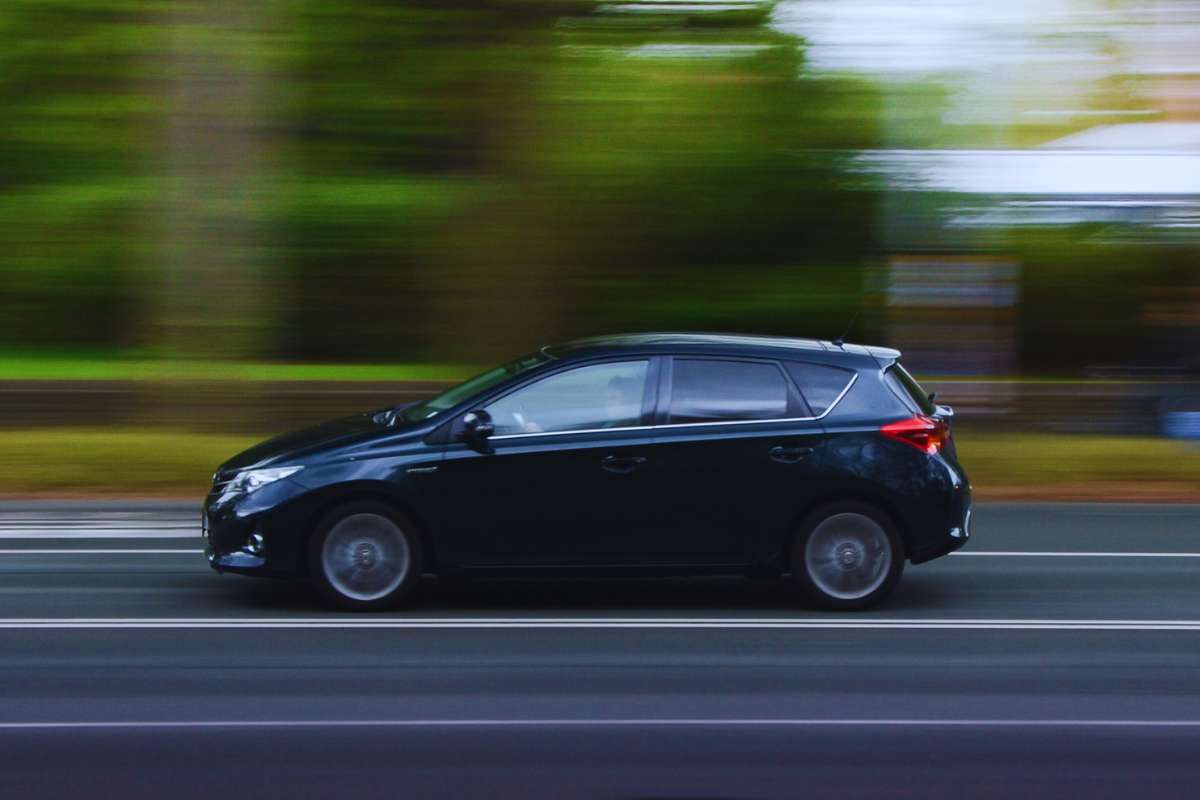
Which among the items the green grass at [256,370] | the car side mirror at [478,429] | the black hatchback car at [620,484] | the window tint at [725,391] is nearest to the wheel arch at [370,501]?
the black hatchback car at [620,484]

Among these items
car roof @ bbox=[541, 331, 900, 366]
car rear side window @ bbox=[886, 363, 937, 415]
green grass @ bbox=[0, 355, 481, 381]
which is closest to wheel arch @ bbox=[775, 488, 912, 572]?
car rear side window @ bbox=[886, 363, 937, 415]

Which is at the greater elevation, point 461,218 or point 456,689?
point 461,218

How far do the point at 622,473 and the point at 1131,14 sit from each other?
12.1 metres

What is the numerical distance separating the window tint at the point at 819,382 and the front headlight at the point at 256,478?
2.60 meters

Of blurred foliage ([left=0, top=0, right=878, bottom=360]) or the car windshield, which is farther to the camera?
blurred foliage ([left=0, top=0, right=878, bottom=360])

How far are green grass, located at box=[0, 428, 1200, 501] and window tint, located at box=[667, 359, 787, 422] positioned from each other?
6.04 m

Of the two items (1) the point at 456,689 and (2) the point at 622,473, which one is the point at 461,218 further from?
(1) the point at 456,689

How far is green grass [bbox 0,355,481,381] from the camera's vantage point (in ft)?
57.3

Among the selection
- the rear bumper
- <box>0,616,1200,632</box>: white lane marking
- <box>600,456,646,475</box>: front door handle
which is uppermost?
<box>600,456,646,475</box>: front door handle

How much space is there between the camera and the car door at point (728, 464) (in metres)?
7.99

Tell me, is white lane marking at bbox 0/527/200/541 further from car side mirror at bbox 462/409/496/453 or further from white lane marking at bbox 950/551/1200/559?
white lane marking at bbox 950/551/1200/559

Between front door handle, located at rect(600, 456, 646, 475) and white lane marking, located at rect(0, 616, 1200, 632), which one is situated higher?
front door handle, located at rect(600, 456, 646, 475)

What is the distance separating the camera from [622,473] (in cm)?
795

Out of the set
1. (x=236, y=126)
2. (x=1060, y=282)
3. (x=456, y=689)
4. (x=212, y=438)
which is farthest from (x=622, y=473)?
(x=1060, y=282)
